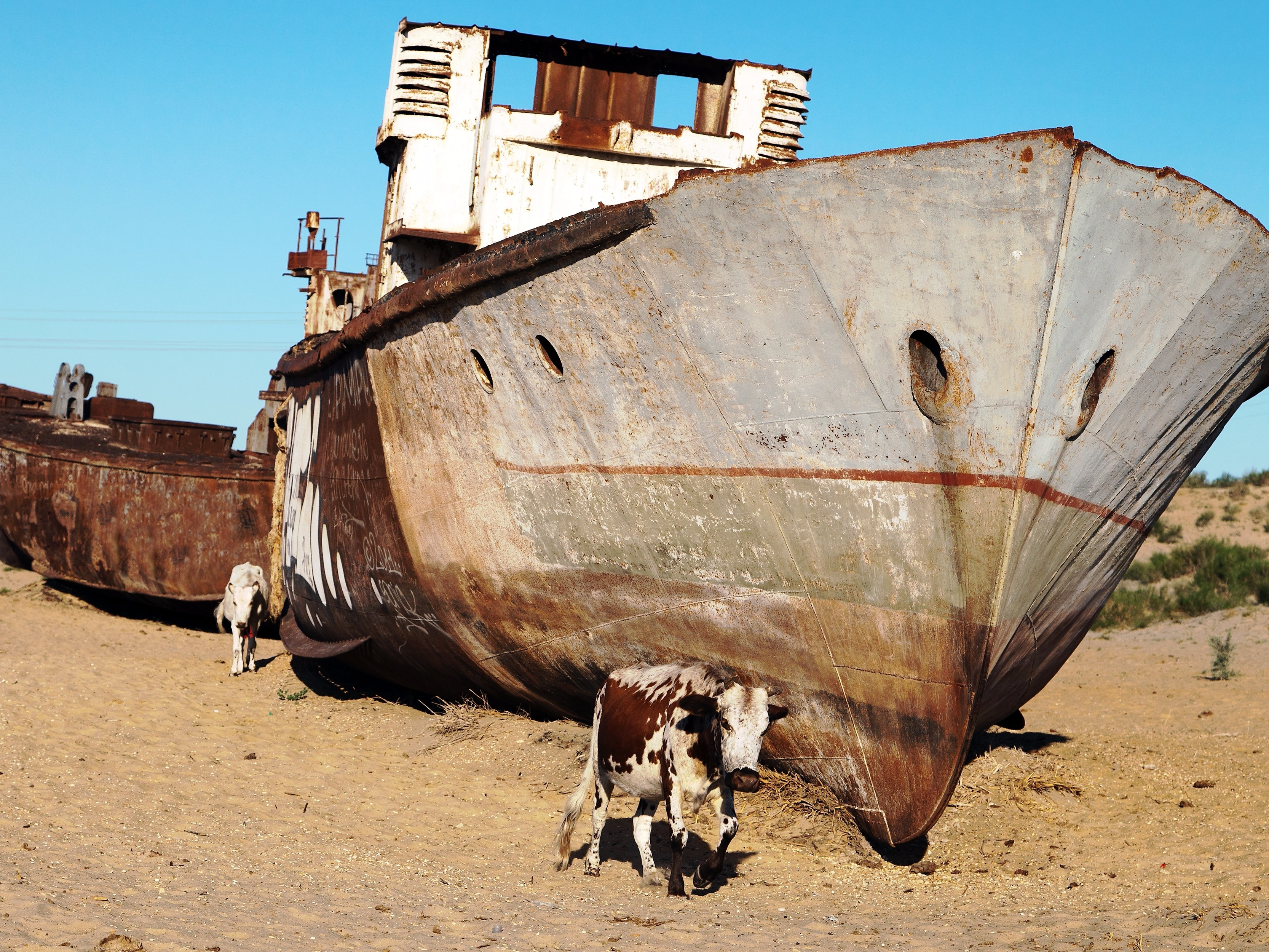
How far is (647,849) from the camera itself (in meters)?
4.69

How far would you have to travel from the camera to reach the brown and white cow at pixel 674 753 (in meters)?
4.34

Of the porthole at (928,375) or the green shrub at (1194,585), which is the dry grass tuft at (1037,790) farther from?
the green shrub at (1194,585)

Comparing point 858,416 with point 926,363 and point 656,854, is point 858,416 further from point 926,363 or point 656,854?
point 656,854

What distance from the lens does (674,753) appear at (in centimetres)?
451

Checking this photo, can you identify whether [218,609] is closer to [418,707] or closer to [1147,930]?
[418,707]

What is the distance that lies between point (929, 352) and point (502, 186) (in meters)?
4.38

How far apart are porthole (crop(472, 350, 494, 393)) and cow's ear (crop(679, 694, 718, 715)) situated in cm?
240

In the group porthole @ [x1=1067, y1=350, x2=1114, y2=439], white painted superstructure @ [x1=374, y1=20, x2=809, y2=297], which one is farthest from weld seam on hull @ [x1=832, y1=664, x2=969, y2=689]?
white painted superstructure @ [x1=374, y1=20, x2=809, y2=297]

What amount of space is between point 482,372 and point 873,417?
2479 mm

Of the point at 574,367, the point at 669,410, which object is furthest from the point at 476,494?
the point at 669,410

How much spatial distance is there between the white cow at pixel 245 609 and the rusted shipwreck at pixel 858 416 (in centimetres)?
456

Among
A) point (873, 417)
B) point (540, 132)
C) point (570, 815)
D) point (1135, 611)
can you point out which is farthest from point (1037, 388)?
point (1135, 611)

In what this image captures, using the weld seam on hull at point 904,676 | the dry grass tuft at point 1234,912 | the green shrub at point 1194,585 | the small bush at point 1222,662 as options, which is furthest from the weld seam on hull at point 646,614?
the green shrub at point 1194,585

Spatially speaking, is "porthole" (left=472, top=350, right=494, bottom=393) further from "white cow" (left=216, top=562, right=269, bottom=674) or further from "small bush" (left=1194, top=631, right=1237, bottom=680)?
"small bush" (left=1194, top=631, right=1237, bottom=680)
